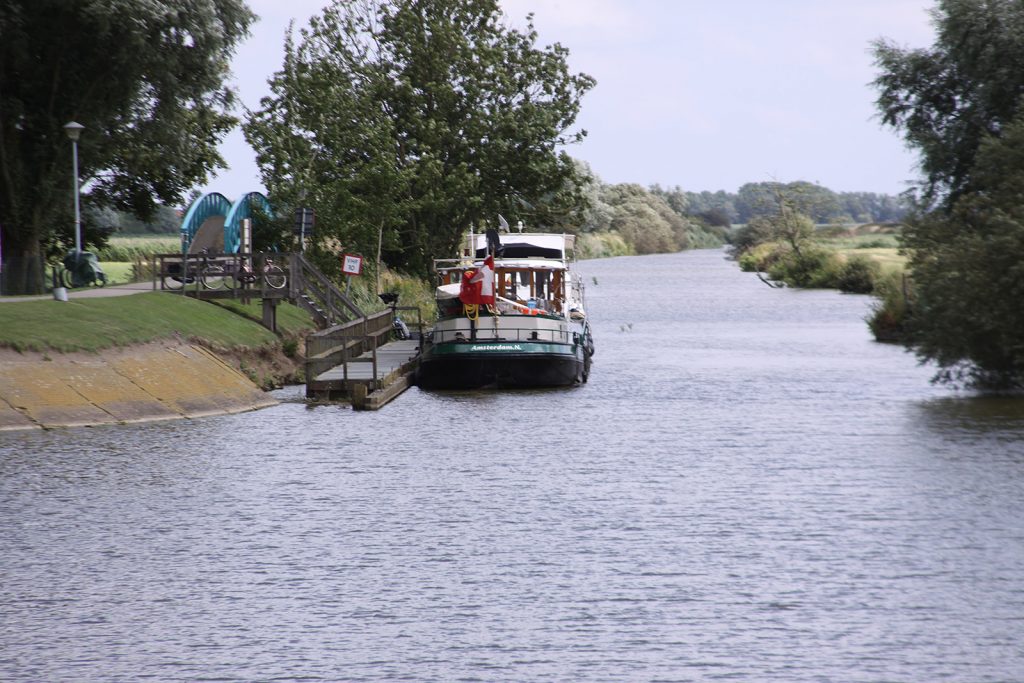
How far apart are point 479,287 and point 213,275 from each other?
34.7ft

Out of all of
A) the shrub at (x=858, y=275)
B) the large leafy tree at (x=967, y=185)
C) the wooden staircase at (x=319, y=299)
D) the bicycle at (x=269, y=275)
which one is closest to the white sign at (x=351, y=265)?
the wooden staircase at (x=319, y=299)

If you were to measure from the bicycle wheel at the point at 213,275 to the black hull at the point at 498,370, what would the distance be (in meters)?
8.76

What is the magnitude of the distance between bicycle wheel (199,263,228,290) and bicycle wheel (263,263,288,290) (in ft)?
4.43

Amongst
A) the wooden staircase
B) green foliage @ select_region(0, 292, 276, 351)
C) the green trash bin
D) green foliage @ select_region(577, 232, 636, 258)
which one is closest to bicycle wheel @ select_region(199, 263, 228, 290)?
green foliage @ select_region(0, 292, 276, 351)

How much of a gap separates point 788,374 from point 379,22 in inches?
1431

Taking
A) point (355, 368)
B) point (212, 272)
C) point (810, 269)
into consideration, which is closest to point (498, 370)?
point (355, 368)

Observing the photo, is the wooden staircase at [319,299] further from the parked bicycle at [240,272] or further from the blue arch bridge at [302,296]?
the parked bicycle at [240,272]

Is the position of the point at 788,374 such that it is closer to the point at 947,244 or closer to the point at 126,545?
the point at 947,244

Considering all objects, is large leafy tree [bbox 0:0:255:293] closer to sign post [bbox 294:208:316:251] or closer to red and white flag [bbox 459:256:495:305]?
sign post [bbox 294:208:316:251]

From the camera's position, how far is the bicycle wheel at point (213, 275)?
44.6 meters

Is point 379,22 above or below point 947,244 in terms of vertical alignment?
above

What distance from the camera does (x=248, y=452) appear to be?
27406mm

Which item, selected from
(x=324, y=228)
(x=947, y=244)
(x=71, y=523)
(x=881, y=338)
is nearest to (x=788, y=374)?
(x=947, y=244)

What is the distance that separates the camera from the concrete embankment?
2888 cm
